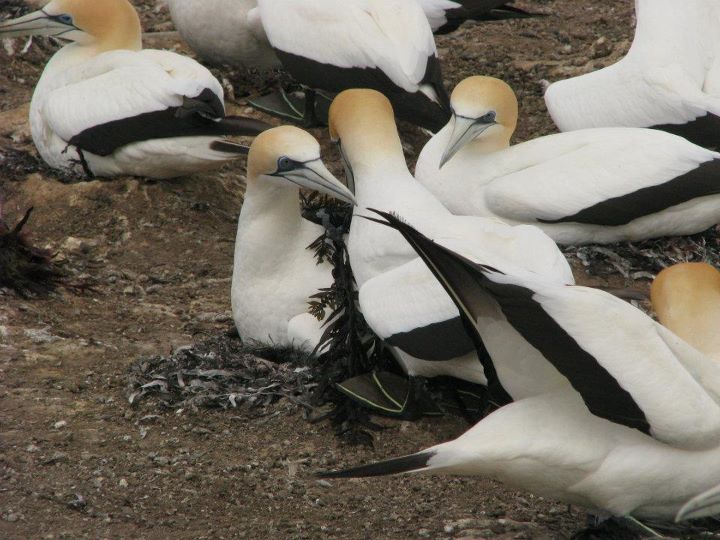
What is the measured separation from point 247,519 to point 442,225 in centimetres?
121

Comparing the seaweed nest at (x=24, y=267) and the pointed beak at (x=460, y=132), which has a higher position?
the pointed beak at (x=460, y=132)

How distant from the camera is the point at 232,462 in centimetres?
393

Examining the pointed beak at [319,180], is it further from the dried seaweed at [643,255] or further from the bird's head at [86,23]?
the bird's head at [86,23]

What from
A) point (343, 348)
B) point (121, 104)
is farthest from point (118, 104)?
point (343, 348)

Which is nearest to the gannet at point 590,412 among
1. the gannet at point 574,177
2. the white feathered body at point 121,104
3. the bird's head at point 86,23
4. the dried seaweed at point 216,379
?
the dried seaweed at point 216,379

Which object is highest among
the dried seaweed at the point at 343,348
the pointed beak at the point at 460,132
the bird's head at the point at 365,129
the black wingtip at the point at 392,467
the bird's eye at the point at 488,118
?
the black wingtip at the point at 392,467

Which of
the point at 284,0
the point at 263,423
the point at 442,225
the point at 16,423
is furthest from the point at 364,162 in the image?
the point at 284,0

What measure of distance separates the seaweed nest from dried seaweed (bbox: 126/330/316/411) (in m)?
0.83

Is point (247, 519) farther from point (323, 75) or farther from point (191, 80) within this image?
point (323, 75)

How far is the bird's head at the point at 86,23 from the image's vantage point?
6648 mm

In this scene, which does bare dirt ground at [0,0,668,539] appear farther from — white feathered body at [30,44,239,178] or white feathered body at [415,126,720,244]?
white feathered body at [415,126,720,244]

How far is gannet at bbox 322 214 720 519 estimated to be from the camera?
9.50 ft

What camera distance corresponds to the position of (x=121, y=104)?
614cm

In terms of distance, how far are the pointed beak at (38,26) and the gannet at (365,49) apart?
1.02m
